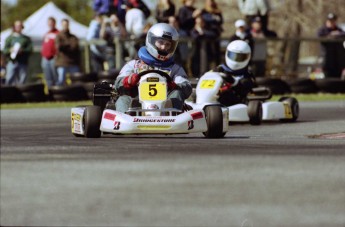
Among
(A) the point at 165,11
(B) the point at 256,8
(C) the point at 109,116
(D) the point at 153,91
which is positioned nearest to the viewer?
(C) the point at 109,116

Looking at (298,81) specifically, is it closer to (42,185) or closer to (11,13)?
(42,185)

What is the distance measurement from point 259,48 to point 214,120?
40.9 ft

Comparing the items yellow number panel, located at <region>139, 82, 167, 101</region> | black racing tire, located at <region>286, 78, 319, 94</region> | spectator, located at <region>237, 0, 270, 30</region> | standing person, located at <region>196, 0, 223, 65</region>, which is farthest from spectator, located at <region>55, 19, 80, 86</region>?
yellow number panel, located at <region>139, 82, 167, 101</region>

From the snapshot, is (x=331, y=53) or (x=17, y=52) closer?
(x=17, y=52)

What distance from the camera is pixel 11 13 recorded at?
74750 mm

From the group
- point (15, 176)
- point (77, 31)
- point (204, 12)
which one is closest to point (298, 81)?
point (204, 12)

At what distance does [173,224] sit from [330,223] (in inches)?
31.0

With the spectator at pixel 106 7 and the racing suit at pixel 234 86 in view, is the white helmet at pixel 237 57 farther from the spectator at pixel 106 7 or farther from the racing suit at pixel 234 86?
the spectator at pixel 106 7

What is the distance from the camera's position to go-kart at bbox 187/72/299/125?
13.9m

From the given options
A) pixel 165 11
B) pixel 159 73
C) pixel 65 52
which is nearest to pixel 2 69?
pixel 65 52

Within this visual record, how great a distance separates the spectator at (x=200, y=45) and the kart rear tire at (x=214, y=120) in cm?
1008

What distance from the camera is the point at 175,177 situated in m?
8.09

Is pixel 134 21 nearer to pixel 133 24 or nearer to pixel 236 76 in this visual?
pixel 133 24

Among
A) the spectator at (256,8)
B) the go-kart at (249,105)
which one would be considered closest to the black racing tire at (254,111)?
the go-kart at (249,105)
